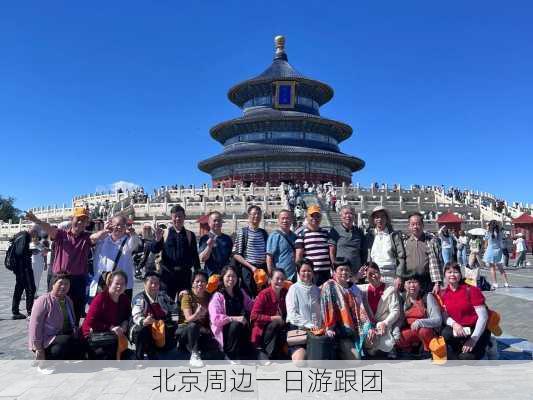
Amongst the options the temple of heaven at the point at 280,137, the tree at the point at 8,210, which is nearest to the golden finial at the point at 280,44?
the temple of heaven at the point at 280,137

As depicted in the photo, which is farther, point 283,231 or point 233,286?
point 283,231

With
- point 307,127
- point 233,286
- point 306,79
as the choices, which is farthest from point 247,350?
point 306,79

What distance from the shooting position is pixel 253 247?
743 cm

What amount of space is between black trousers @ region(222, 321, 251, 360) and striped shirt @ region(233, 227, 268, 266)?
1378 millimetres

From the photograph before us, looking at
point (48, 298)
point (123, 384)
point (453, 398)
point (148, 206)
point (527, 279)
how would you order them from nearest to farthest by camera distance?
point (453, 398) < point (123, 384) < point (48, 298) < point (527, 279) < point (148, 206)

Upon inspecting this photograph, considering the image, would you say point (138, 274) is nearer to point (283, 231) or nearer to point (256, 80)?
point (283, 231)

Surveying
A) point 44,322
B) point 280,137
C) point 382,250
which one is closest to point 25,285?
point 44,322

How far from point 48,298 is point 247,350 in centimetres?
258

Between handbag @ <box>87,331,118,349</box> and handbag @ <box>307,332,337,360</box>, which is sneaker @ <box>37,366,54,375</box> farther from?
handbag @ <box>307,332,337,360</box>

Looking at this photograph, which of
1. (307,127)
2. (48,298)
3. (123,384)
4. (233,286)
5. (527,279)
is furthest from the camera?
(307,127)

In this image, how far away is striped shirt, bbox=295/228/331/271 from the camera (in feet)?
23.1

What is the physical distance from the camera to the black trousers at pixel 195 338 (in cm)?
609

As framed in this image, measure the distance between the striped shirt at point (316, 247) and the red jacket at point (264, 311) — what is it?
0.91 meters

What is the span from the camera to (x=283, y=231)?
288 inches
